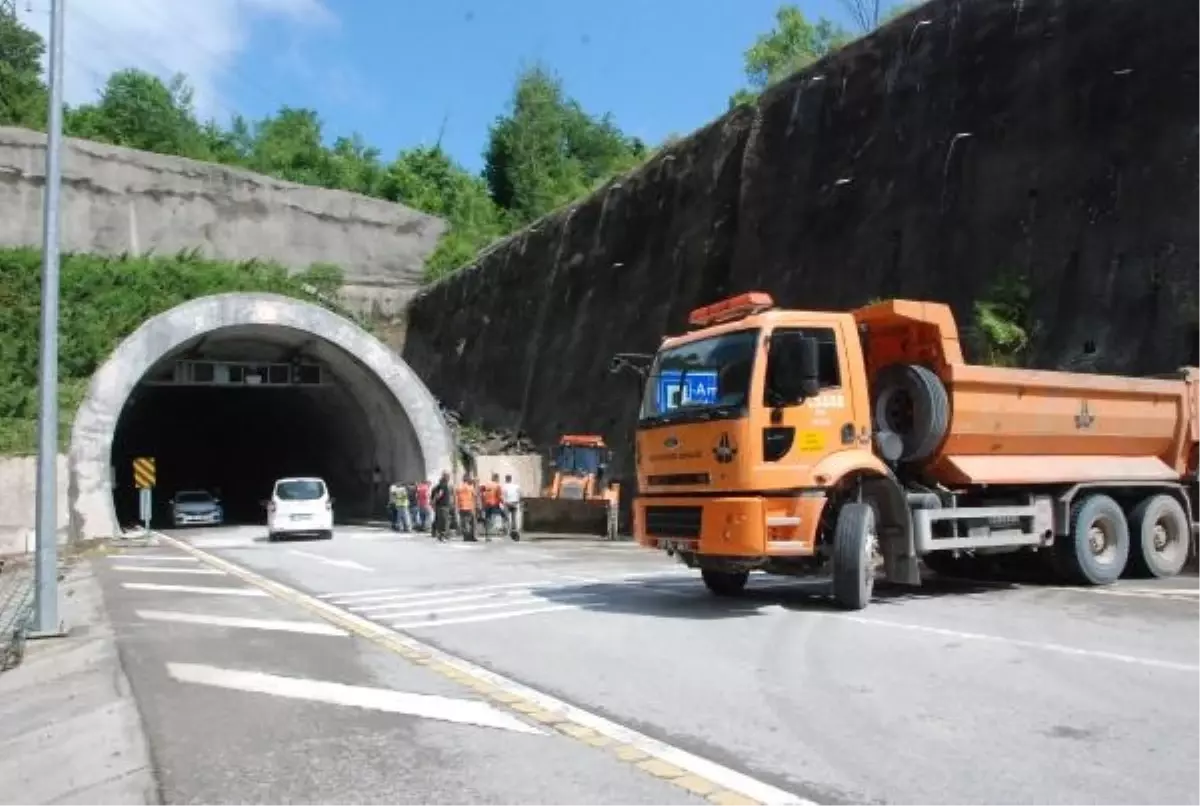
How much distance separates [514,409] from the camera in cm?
4119

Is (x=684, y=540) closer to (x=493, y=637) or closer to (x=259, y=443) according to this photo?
(x=493, y=637)

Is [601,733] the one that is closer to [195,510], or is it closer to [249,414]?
[195,510]

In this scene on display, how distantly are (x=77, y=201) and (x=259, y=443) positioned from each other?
13154 mm

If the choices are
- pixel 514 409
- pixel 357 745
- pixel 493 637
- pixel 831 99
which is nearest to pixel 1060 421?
pixel 493 637

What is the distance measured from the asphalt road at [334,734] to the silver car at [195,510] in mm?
30530

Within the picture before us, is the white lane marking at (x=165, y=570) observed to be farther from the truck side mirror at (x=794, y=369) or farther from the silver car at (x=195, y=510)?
the silver car at (x=195, y=510)

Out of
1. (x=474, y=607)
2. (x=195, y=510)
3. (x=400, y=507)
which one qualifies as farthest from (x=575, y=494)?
(x=474, y=607)

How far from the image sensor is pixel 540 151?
75.6 m

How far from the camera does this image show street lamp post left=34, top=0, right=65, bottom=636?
36.4ft

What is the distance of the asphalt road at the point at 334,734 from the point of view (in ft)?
17.9

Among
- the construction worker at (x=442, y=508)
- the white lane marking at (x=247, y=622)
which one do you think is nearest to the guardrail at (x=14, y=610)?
the white lane marking at (x=247, y=622)

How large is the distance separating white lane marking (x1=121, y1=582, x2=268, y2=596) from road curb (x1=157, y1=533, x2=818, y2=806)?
4.80 m

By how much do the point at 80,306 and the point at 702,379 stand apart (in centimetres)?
2864

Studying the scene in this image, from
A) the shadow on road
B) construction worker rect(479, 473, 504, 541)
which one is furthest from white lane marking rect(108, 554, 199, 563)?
the shadow on road
